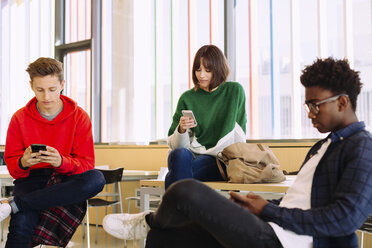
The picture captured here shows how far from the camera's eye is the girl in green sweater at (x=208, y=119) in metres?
2.46

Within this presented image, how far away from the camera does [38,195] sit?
218cm

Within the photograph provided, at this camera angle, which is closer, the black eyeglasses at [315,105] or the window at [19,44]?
the black eyeglasses at [315,105]

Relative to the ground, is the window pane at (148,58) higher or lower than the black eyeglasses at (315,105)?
higher

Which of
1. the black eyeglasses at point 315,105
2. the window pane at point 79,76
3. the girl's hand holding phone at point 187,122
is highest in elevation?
the window pane at point 79,76

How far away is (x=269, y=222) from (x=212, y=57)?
141 cm

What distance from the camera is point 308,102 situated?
1.53 metres

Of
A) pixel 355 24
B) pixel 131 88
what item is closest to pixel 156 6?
pixel 131 88

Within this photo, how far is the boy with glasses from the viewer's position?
135cm

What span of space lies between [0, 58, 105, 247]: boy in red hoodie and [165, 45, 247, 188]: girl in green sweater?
49 cm

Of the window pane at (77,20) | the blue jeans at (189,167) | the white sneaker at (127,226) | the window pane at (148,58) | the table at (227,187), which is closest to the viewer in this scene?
the white sneaker at (127,226)

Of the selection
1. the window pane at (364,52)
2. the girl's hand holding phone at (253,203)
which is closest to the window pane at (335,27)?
the window pane at (364,52)

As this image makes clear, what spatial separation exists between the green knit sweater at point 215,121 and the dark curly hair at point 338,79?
1.03 m

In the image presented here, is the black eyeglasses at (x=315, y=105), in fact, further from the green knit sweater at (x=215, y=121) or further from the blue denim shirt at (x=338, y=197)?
the green knit sweater at (x=215, y=121)

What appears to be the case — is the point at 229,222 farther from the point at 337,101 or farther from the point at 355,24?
the point at 355,24
